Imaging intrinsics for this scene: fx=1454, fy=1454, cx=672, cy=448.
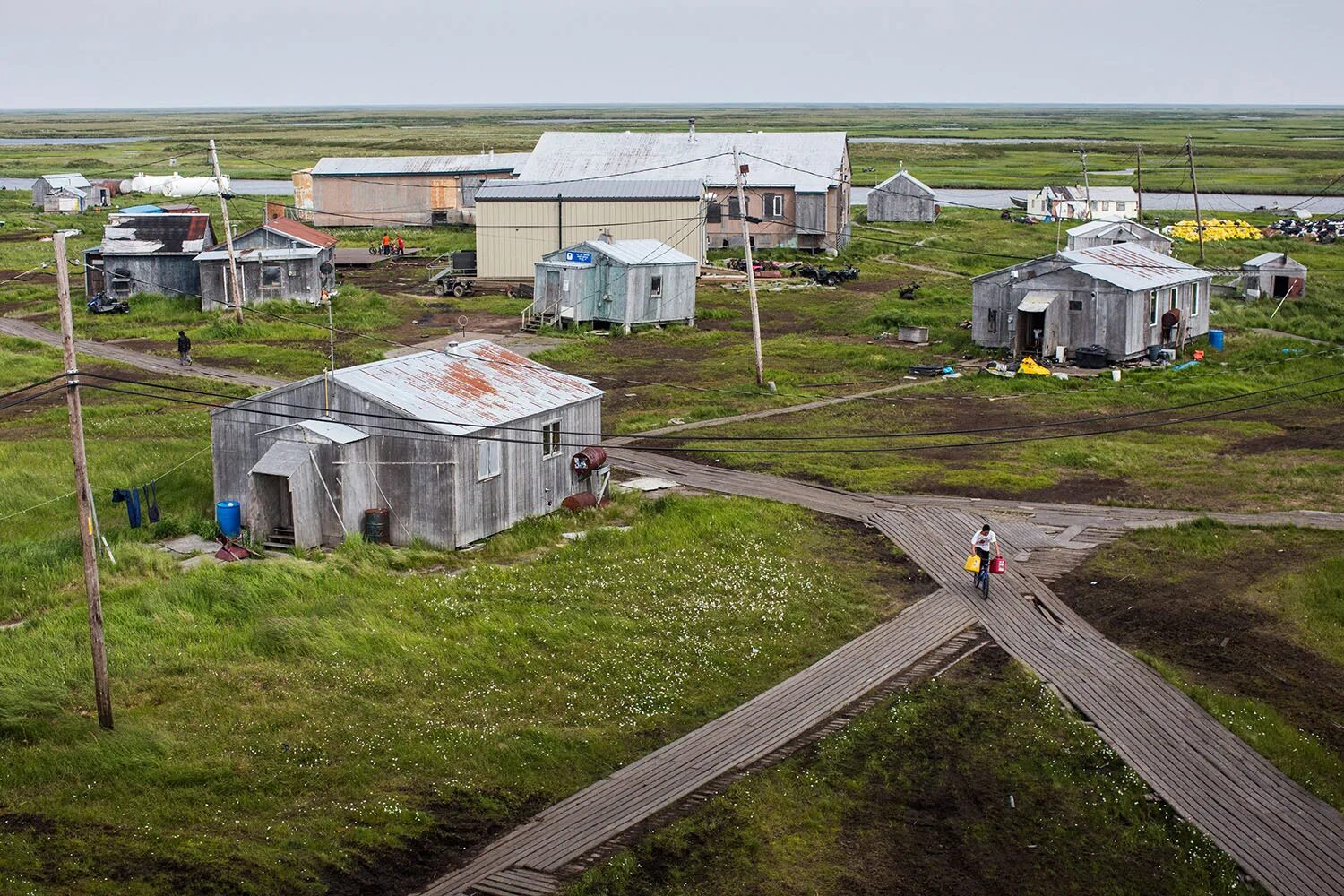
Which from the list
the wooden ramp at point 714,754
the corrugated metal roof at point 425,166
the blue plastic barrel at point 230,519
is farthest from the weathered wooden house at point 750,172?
the wooden ramp at point 714,754

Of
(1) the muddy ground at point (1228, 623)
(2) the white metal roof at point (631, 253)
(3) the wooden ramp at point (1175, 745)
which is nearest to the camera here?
(3) the wooden ramp at point (1175, 745)

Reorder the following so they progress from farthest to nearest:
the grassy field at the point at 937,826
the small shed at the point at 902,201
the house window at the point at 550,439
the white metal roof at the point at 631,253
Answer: the small shed at the point at 902,201 < the white metal roof at the point at 631,253 < the house window at the point at 550,439 < the grassy field at the point at 937,826

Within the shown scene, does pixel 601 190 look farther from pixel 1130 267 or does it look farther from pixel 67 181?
pixel 67 181

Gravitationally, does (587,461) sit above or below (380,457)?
below

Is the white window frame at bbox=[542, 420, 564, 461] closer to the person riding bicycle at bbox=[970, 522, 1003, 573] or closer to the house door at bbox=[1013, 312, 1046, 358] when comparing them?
the person riding bicycle at bbox=[970, 522, 1003, 573]

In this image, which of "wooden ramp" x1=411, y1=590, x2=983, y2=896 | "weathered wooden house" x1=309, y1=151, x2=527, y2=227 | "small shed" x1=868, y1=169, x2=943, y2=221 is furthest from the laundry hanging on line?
"small shed" x1=868, y1=169, x2=943, y2=221

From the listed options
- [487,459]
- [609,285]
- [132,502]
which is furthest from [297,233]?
[487,459]

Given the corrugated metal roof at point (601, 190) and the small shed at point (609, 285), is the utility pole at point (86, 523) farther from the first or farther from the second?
the corrugated metal roof at point (601, 190)
